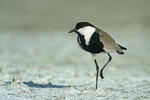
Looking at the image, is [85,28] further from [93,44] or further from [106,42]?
[106,42]

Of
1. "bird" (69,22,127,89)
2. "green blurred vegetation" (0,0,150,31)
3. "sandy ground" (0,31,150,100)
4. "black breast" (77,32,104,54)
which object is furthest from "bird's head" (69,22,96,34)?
"green blurred vegetation" (0,0,150,31)

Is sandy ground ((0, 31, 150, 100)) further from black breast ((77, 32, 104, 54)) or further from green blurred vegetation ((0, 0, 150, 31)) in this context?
green blurred vegetation ((0, 0, 150, 31))

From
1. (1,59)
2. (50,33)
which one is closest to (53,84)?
(1,59)

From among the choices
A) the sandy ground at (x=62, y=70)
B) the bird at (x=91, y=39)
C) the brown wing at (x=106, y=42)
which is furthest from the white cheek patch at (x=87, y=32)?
the sandy ground at (x=62, y=70)

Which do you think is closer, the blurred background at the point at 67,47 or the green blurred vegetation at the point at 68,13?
the blurred background at the point at 67,47

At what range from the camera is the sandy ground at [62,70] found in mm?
10055

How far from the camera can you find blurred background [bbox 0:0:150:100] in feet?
37.9

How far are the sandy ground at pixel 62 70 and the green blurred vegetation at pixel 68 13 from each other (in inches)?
114

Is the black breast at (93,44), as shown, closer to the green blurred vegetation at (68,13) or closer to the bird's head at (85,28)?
the bird's head at (85,28)

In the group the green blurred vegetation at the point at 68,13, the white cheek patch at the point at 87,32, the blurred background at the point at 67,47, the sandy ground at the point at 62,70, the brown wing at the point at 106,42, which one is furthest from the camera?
the green blurred vegetation at the point at 68,13

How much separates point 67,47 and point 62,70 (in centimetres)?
688

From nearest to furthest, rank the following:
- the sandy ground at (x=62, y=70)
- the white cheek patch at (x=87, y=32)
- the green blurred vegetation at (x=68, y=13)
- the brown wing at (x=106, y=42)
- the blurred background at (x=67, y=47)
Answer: the sandy ground at (x=62, y=70) < the white cheek patch at (x=87, y=32) < the brown wing at (x=106, y=42) < the blurred background at (x=67, y=47) < the green blurred vegetation at (x=68, y=13)

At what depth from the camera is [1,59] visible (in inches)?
687

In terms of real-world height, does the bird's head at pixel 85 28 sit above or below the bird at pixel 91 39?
above
